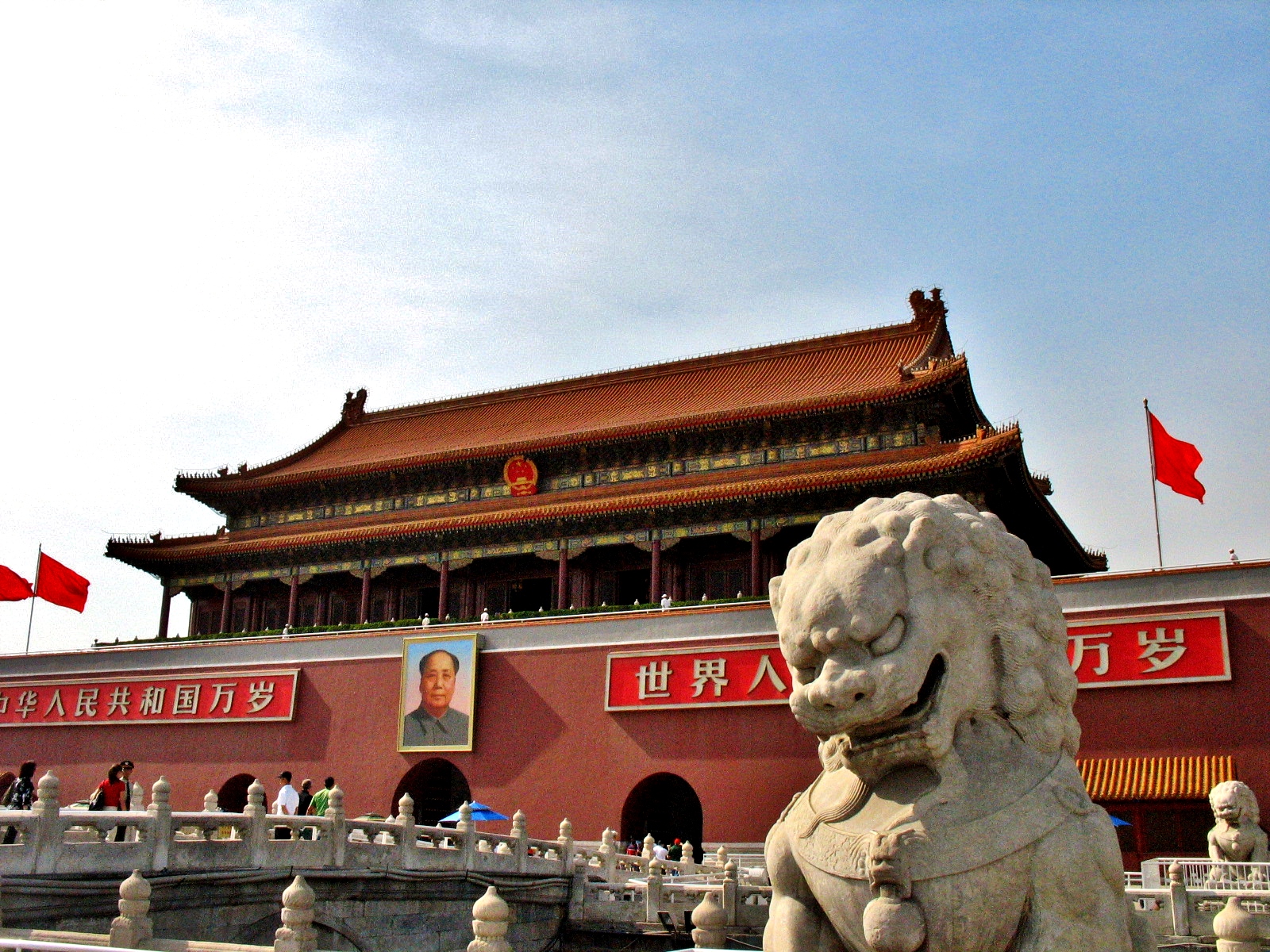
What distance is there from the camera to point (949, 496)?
4.75 meters

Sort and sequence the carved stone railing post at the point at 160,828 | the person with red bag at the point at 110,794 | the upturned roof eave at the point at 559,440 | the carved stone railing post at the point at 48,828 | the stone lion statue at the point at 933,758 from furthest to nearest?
the upturned roof eave at the point at 559,440
the person with red bag at the point at 110,794
the carved stone railing post at the point at 160,828
the carved stone railing post at the point at 48,828
the stone lion statue at the point at 933,758

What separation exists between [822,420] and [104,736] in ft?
43.5

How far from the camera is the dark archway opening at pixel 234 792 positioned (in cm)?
1992

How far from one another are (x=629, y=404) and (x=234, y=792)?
32.7 ft

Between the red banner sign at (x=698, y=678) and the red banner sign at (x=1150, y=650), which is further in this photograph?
the red banner sign at (x=698, y=678)

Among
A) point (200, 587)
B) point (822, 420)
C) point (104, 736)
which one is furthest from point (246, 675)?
point (822, 420)

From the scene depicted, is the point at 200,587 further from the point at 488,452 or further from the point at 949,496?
the point at 949,496

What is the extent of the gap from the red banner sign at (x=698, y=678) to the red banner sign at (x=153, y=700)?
19.2 feet

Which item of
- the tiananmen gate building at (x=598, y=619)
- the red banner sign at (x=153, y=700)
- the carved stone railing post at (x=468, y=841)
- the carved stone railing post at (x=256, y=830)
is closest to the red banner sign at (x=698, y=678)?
the tiananmen gate building at (x=598, y=619)

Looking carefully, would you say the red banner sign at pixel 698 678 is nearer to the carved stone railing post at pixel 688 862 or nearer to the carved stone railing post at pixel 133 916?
the carved stone railing post at pixel 688 862

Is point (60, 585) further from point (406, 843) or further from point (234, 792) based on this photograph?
point (406, 843)

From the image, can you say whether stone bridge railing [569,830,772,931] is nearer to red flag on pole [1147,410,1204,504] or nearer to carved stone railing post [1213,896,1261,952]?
carved stone railing post [1213,896,1261,952]

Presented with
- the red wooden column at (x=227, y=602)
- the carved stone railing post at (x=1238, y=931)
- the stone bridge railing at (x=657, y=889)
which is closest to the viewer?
the carved stone railing post at (x=1238, y=931)

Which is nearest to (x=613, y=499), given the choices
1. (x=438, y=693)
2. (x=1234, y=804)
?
(x=438, y=693)
